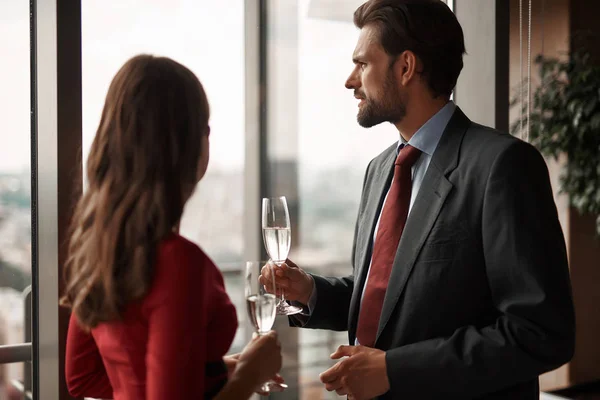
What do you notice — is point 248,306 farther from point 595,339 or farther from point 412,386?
point 595,339

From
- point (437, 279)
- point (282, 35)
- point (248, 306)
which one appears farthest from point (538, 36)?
Answer: point (248, 306)

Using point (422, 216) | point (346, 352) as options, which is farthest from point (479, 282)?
point (346, 352)

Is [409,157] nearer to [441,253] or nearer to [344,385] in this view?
[441,253]

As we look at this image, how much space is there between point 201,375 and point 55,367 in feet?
2.37

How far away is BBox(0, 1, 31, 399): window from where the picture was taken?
1.83m

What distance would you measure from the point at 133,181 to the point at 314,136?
2508 mm

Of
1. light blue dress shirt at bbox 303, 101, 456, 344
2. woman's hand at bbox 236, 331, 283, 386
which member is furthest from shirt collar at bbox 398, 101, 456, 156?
Result: woman's hand at bbox 236, 331, 283, 386

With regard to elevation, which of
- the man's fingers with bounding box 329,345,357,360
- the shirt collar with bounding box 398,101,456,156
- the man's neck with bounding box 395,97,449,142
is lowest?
the man's fingers with bounding box 329,345,357,360

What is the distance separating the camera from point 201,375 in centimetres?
110

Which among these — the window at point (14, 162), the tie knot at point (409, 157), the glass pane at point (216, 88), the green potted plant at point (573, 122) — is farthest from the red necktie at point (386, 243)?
the green potted plant at point (573, 122)

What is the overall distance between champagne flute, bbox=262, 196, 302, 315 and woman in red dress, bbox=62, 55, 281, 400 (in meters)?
0.54

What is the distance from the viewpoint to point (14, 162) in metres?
1.84

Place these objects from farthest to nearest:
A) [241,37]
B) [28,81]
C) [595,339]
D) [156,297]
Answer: [595,339], [241,37], [28,81], [156,297]

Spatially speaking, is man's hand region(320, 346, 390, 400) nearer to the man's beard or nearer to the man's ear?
the man's beard
